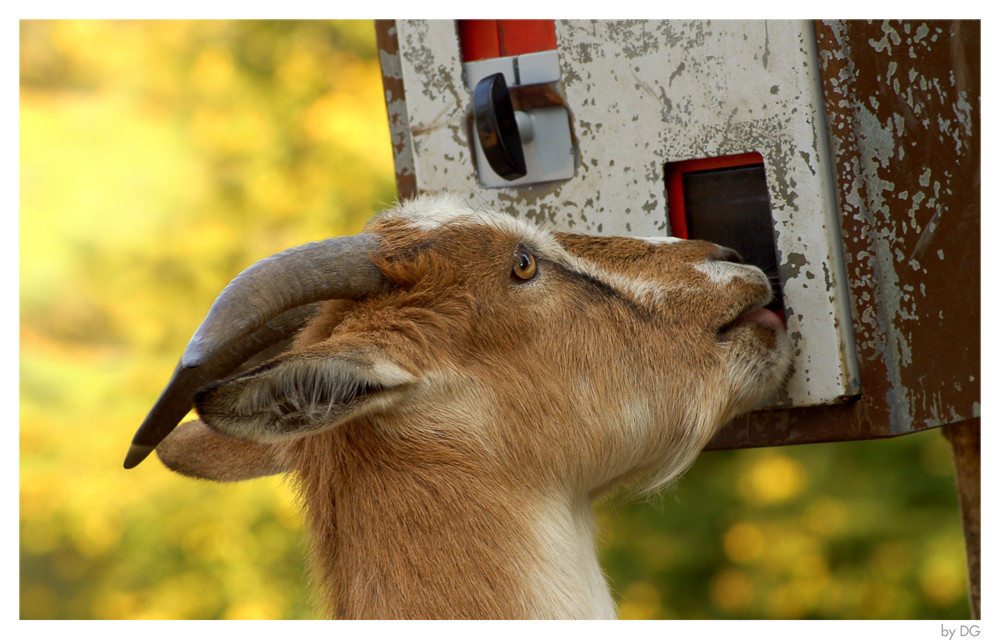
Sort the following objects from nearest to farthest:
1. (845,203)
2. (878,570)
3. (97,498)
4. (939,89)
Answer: (845,203)
(939,89)
(878,570)
(97,498)

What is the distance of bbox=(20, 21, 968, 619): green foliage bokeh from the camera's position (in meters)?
5.70

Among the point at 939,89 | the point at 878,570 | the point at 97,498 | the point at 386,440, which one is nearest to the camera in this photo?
the point at 386,440

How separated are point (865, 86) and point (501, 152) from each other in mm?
943

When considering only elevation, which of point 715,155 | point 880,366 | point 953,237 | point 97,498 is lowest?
point 97,498

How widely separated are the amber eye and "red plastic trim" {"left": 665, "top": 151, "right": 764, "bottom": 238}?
0.52 meters

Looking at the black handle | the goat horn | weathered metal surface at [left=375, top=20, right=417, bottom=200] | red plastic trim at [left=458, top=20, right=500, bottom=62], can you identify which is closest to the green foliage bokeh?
weathered metal surface at [left=375, top=20, right=417, bottom=200]

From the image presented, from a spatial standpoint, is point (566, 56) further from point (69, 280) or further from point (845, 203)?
point (69, 280)

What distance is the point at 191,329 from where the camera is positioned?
6.36 m

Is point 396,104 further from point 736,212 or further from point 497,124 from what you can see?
point 736,212

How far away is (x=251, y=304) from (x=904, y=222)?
1682 millimetres

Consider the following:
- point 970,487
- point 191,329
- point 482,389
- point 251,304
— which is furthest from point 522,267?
point 191,329

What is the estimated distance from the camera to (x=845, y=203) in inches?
99.9

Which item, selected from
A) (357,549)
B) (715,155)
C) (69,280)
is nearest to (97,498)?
(69,280)

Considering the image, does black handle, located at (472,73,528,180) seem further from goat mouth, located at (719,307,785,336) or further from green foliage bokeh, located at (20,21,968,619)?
green foliage bokeh, located at (20,21,968,619)
